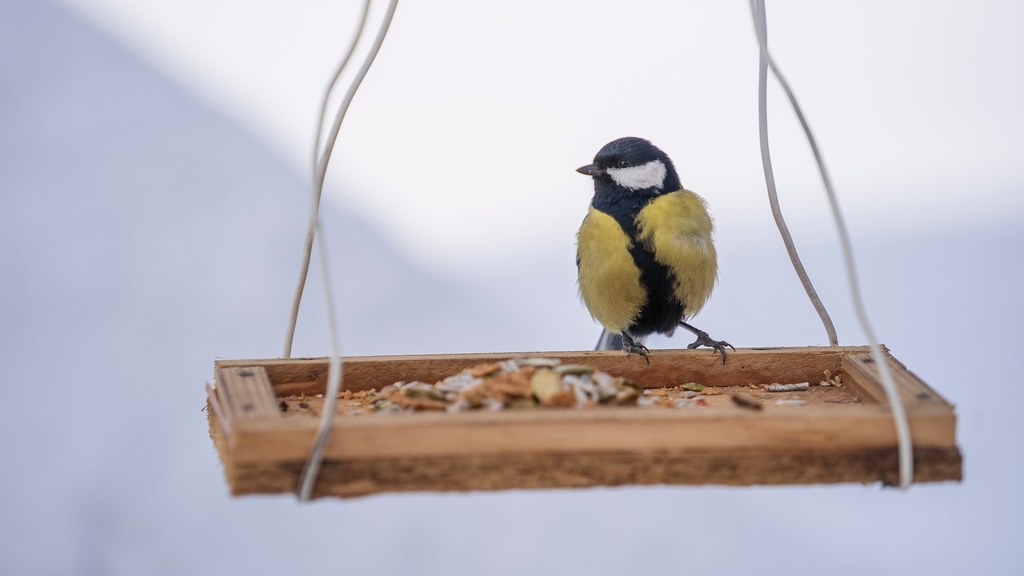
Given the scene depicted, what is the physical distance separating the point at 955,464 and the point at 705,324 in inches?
88.2

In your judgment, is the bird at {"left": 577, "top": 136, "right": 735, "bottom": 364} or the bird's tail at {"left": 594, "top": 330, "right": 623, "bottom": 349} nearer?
the bird at {"left": 577, "top": 136, "right": 735, "bottom": 364}

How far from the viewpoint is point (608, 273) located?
1998mm

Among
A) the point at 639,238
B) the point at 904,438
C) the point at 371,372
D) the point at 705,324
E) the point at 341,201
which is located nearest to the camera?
the point at 904,438

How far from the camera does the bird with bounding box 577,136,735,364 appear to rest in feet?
6.44

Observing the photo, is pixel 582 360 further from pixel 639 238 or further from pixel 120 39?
pixel 120 39

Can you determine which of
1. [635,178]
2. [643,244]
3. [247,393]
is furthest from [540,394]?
[635,178]

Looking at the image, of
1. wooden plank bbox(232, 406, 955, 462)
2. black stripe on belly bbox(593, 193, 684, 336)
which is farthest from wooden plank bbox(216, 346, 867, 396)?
wooden plank bbox(232, 406, 955, 462)

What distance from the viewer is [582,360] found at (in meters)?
1.61

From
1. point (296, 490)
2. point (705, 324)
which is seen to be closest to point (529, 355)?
point (296, 490)

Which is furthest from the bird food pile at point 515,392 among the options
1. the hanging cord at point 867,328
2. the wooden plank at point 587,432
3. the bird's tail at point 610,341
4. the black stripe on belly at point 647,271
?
the bird's tail at point 610,341

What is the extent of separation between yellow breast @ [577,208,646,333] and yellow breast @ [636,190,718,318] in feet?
0.16

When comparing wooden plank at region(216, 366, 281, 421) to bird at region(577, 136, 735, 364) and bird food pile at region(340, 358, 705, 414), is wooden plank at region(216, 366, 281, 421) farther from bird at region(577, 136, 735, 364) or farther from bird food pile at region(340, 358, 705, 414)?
bird at region(577, 136, 735, 364)

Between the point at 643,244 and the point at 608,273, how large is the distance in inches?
3.4

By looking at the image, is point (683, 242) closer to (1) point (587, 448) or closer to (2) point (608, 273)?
(2) point (608, 273)
